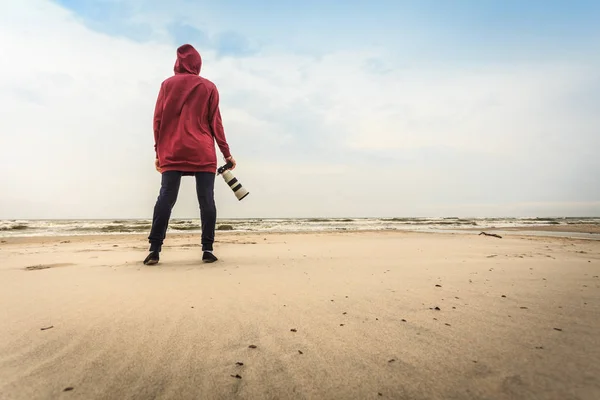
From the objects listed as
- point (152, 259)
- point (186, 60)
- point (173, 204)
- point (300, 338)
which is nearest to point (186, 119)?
point (186, 60)

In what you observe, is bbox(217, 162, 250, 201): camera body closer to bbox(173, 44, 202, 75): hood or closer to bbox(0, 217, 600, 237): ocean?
bbox(173, 44, 202, 75): hood

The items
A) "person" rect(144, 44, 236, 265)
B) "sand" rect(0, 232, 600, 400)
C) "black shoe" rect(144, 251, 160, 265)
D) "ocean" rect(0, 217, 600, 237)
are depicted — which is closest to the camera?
"sand" rect(0, 232, 600, 400)

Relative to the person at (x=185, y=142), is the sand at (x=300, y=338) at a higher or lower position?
lower

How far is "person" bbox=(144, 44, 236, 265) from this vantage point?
3.85m

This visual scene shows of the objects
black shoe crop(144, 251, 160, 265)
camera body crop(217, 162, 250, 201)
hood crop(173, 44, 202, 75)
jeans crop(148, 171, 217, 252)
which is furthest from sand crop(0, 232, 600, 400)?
hood crop(173, 44, 202, 75)

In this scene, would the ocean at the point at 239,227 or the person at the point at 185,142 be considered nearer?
the person at the point at 185,142

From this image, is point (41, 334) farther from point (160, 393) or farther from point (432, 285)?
point (432, 285)

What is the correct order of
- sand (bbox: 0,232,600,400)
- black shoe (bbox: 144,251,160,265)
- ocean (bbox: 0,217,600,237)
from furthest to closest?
ocean (bbox: 0,217,600,237) < black shoe (bbox: 144,251,160,265) < sand (bbox: 0,232,600,400)

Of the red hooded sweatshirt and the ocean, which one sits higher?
the red hooded sweatshirt

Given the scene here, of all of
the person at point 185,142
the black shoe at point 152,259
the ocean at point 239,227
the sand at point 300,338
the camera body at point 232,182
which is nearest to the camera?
the sand at point 300,338

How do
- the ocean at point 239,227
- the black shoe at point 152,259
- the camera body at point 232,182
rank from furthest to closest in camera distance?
the ocean at point 239,227 → the camera body at point 232,182 → the black shoe at point 152,259

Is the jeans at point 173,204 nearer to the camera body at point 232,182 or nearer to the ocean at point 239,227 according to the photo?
the camera body at point 232,182

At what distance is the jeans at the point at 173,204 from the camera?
3.79 metres

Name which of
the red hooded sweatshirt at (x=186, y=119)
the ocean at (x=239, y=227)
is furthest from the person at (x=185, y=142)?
the ocean at (x=239, y=227)
